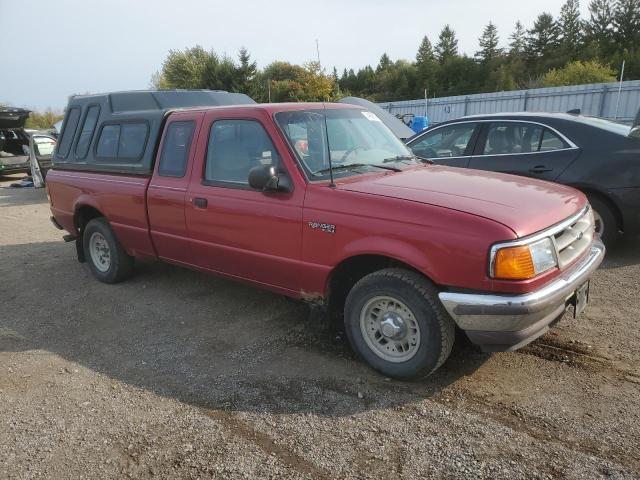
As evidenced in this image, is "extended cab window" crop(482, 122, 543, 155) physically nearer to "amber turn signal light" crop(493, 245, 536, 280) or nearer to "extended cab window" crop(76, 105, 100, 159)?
"amber turn signal light" crop(493, 245, 536, 280)

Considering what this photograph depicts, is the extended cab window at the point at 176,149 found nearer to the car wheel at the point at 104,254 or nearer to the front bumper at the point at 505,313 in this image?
the car wheel at the point at 104,254

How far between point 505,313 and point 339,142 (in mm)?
1927

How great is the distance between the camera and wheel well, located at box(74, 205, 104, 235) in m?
5.79

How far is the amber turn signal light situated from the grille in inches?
15.4

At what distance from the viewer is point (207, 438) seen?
292cm

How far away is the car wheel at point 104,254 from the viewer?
18.3ft

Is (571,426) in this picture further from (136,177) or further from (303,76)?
(303,76)

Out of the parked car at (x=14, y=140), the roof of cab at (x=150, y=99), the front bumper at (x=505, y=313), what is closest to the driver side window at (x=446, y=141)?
the roof of cab at (x=150, y=99)

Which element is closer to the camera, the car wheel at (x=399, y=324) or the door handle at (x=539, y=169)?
the car wheel at (x=399, y=324)

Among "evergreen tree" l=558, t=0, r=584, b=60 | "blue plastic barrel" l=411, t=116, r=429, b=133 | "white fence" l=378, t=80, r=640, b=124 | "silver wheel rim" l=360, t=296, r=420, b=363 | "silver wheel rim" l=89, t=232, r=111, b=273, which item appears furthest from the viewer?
"evergreen tree" l=558, t=0, r=584, b=60

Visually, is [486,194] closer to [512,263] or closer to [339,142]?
[512,263]

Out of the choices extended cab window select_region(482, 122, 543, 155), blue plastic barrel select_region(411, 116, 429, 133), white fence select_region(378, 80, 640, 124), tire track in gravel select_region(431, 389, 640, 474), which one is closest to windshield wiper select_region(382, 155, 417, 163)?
tire track in gravel select_region(431, 389, 640, 474)

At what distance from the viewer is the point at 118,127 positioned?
5.42 meters

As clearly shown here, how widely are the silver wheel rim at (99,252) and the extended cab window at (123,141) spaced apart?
960 millimetres
